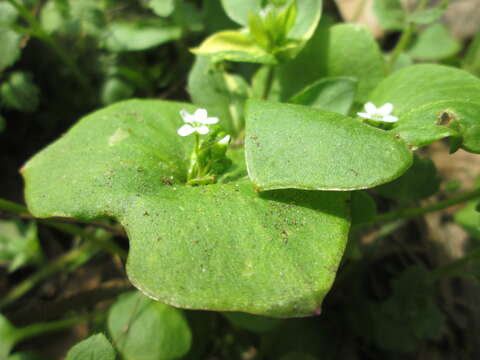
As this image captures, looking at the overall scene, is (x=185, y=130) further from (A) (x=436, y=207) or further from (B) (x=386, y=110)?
(A) (x=436, y=207)

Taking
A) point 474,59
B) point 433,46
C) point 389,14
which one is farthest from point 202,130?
point 474,59

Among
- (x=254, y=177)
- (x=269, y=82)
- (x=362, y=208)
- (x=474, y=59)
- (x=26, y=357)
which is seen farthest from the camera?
(x=474, y=59)

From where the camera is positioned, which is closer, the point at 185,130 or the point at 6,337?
the point at 185,130

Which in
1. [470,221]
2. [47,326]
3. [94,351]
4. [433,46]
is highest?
[433,46]

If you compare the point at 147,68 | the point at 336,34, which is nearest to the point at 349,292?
the point at 336,34

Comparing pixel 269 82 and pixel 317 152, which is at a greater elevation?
pixel 317 152

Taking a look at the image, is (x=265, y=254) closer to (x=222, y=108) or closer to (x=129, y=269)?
(x=129, y=269)
